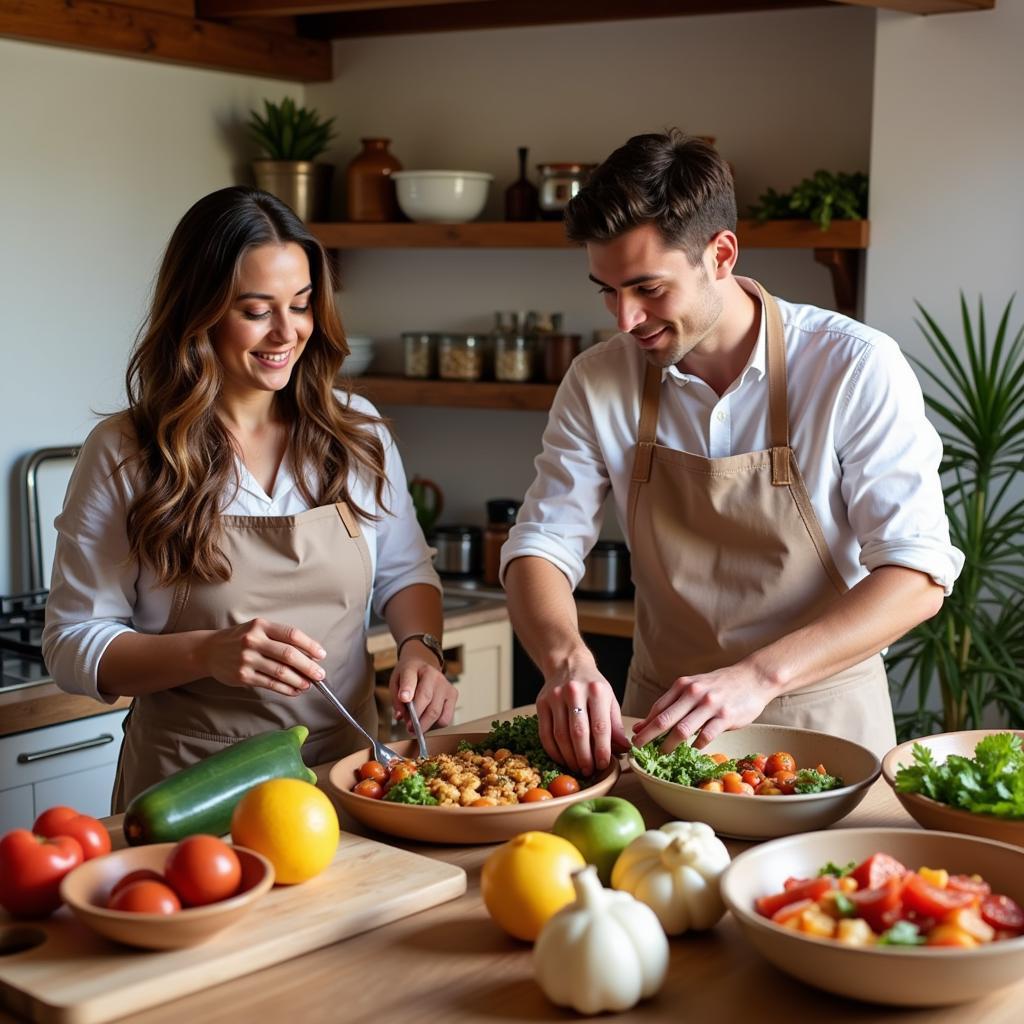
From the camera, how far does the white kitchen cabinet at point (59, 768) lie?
3.07 metres

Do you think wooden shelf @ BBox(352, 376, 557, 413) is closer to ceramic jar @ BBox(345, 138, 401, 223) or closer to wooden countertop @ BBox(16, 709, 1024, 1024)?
ceramic jar @ BBox(345, 138, 401, 223)

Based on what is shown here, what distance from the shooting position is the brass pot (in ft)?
14.6

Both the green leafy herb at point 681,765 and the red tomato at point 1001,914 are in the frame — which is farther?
the green leafy herb at point 681,765

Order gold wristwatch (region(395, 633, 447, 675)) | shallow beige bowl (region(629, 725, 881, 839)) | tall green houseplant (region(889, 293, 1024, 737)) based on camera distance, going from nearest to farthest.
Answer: shallow beige bowl (region(629, 725, 881, 839)) < gold wristwatch (region(395, 633, 447, 675)) < tall green houseplant (region(889, 293, 1024, 737))

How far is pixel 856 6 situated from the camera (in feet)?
12.4

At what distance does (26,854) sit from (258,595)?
0.85 metres

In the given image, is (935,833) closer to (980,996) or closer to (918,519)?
(980,996)

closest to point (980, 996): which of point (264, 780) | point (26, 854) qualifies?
point (264, 780)

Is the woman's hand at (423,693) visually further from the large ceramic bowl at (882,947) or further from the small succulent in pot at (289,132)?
the small succulent in pot at (289,132)

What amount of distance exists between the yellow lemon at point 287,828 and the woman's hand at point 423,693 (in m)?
0.58

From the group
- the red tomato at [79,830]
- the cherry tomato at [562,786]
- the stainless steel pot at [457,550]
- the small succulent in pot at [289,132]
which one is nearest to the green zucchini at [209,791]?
the red tomato at [79,830]

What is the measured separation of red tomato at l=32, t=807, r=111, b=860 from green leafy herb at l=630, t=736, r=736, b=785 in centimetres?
65

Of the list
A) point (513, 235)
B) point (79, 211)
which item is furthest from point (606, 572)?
point (79, 211)

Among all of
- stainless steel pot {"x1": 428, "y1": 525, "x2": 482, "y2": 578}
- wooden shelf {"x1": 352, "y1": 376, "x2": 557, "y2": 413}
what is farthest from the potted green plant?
stainless steel pot {"x1": 428, "y1": 525, "x2": 482, "y2": 578}
